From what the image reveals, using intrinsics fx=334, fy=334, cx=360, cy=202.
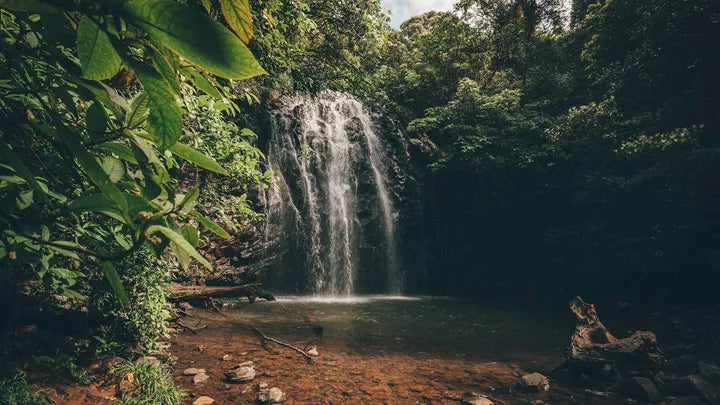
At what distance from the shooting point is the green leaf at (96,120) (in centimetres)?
64

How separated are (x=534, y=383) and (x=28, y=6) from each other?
576cm

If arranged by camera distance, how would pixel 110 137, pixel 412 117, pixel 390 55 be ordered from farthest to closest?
1. pixel 390 55
2. pixel 412 117
3. pixel 110 137

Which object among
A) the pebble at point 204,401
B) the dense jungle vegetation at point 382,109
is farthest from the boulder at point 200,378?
the dense jungle vegetation at point 382,109

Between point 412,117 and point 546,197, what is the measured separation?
6837 millimetres

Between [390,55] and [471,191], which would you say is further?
[390,55]

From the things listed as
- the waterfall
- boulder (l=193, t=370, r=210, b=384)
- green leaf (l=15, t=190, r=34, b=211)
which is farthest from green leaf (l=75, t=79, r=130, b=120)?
the waterfall

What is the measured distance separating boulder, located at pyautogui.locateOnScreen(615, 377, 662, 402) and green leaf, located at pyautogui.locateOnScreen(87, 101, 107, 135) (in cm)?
617

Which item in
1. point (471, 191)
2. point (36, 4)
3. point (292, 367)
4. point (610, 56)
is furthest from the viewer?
point (471, 191)

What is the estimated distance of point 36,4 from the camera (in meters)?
0.38

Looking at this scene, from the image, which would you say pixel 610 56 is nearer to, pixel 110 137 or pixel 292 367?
pixel 292 367

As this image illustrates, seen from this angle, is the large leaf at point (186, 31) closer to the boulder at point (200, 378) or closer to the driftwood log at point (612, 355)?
the boulder at point (200, 378)

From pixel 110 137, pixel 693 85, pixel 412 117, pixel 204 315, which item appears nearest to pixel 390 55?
pixel 412 117

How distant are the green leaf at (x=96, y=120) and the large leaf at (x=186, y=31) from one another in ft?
1.16

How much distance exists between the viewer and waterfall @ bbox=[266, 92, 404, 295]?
11.9 m
